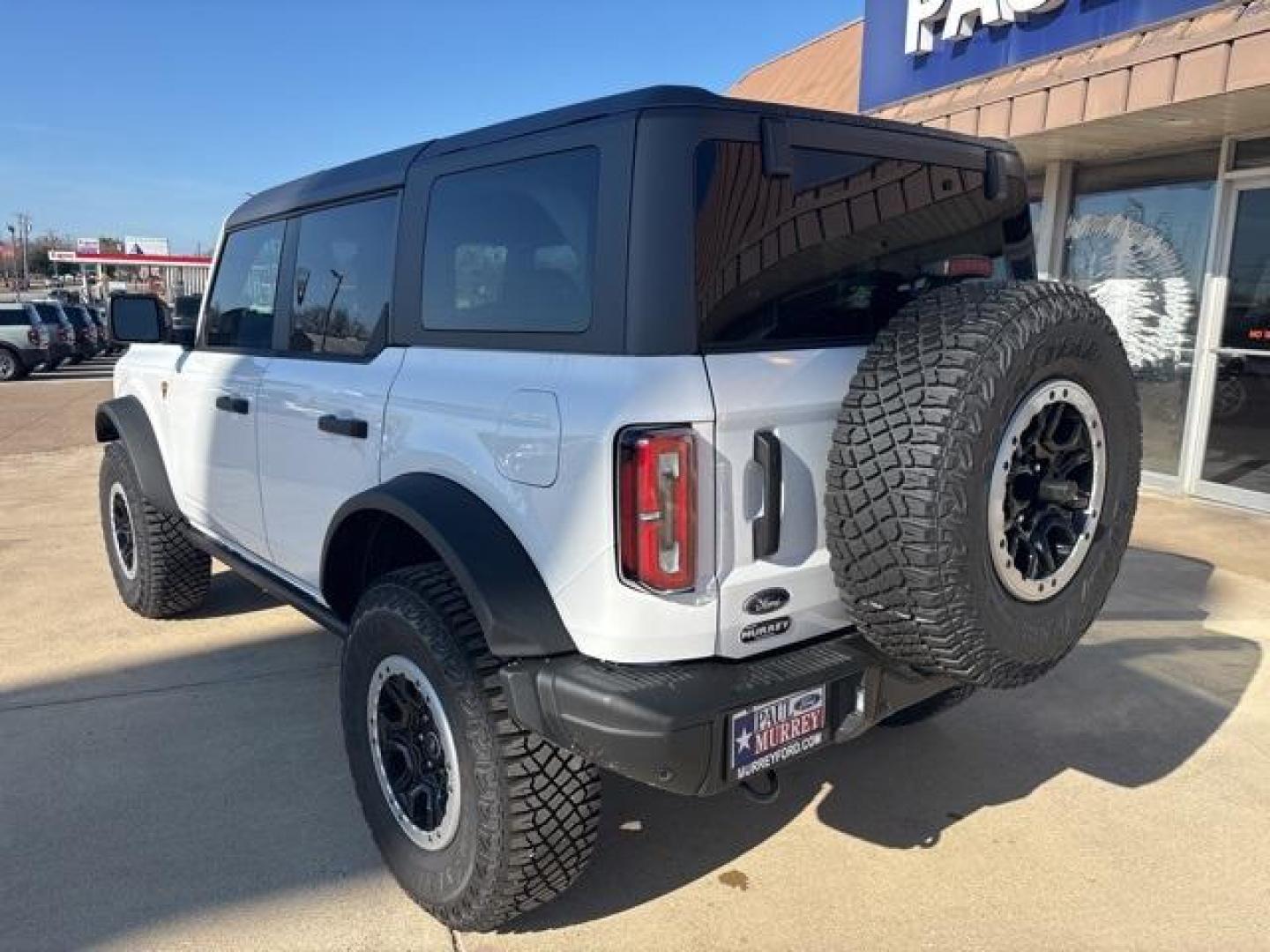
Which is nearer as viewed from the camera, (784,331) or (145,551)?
(784,331)

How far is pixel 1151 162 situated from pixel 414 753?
7.69 metres

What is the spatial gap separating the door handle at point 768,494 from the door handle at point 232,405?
7.00 feet

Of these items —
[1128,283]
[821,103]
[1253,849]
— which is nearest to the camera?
[1253,849]

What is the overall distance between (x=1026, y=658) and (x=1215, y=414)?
247 inches

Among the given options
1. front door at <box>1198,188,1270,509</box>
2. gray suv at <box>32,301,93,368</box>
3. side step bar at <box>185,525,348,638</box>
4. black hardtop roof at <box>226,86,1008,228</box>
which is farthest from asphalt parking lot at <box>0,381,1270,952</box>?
gray suv at <box>32,301,93,368</box>

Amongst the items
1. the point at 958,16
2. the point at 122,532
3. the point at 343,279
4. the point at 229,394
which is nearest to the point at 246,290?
the point at 229,394

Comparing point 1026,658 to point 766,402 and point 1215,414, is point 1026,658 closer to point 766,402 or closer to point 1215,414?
point 766,402

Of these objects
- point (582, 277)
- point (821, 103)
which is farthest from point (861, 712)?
point (821, 103)

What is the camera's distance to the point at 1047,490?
7.40 feet

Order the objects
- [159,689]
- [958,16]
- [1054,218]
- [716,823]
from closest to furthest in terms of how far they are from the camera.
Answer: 1. [716,823]
2. [159,689]
3. [958,16]
4. [1054,218]

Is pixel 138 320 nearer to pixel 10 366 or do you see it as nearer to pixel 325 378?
pixel 325 378

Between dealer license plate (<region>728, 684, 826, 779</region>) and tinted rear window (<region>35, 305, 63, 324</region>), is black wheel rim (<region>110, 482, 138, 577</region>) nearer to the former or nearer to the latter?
dealer license plate (<region>728, 684, 826, 779</region>)

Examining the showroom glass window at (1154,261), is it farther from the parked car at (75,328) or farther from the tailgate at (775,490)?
the parked car at (75,328)

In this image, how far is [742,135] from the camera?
215 centimetres
